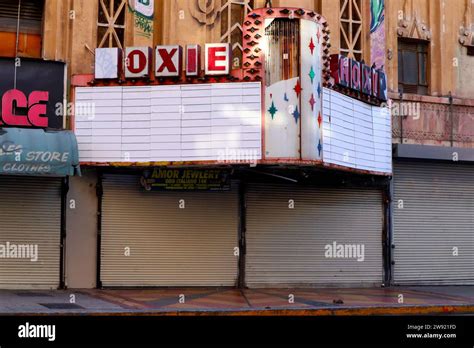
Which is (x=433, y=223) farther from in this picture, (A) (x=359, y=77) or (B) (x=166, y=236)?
(B) (x=166, y=236)

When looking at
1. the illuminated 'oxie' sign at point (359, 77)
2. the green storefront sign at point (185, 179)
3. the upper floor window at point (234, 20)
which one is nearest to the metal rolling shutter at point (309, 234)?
the green storefront sign at point (185, 179)

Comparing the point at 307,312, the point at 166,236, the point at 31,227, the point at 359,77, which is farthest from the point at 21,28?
the point at 307,312

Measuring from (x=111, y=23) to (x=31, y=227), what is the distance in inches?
222

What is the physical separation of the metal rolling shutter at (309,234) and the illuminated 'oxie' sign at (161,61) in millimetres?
4042

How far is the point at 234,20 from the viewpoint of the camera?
2269 centimetres

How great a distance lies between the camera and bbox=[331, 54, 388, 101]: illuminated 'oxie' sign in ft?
69.3

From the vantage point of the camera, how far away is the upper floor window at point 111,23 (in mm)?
21562

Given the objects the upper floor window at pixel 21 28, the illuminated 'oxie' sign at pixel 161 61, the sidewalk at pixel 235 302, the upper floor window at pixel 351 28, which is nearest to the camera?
the sidewalk at pixel 235 302

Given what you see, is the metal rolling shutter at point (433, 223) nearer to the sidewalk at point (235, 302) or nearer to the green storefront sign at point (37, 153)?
the sidewalk at point (235, 302)

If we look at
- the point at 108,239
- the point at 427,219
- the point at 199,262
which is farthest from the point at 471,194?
the point at 108,239

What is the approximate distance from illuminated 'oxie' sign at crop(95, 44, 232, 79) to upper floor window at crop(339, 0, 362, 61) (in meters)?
4.84

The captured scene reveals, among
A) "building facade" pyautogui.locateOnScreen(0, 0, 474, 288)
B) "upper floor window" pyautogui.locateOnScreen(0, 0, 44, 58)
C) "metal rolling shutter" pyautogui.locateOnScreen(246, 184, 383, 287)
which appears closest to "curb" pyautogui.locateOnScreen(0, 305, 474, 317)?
"building facade" pyautogui.locateOnScreen(0, 0, 474, 288)

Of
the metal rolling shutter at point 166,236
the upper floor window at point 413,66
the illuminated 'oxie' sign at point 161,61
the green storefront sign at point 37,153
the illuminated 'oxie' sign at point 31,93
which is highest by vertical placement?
the upper floor window at point 413,66
